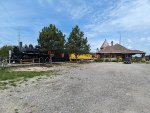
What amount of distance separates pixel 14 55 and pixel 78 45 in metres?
24.0

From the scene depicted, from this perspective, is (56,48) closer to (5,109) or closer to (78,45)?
(78,45)

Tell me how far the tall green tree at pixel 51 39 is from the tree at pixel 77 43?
834cm

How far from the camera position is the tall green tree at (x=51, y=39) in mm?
64312

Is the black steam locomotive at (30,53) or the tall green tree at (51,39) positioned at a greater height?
the tall green tree at (51,39)

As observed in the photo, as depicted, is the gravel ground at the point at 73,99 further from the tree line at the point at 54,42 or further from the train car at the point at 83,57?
the train car at the point at 83,57

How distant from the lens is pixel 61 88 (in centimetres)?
1895

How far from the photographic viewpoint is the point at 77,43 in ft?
249

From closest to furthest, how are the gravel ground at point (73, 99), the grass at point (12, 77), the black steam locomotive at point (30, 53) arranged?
the gravel ground at point (73, 99) < the grass at point (12, 77) < the black steam locomotive at point (30, 53)

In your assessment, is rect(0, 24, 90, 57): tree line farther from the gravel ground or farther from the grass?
the gravel ground

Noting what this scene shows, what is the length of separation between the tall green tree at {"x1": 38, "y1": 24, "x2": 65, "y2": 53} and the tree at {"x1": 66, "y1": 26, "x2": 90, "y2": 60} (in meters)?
8.34

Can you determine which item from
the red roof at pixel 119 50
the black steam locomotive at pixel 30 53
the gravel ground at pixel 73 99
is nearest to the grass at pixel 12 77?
the gravel ground at pixel 73 99

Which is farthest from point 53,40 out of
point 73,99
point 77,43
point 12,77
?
point 73,99

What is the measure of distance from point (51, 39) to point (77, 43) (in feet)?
41.1

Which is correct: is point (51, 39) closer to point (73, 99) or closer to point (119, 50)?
point (119, 50)
